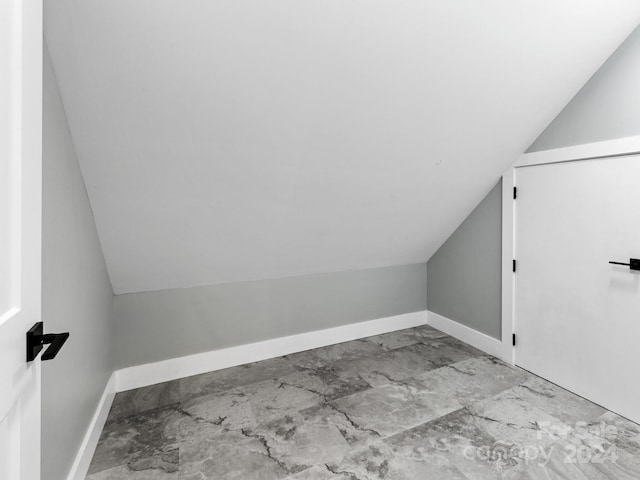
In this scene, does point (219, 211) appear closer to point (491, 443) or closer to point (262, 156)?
point (262, 156)

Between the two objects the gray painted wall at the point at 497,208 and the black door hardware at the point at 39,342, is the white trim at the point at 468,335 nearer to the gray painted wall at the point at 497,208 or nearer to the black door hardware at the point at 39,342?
the gray painted wall at the point at 497,208

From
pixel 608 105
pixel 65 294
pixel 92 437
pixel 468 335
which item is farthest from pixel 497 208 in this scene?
A: pixel 92 437

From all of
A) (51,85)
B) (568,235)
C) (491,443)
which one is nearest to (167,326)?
(51,85)

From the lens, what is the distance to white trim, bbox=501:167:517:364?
2.59 m

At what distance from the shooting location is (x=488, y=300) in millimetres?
2904

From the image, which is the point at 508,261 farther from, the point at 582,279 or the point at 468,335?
the point at 468,335

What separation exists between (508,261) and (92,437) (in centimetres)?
299

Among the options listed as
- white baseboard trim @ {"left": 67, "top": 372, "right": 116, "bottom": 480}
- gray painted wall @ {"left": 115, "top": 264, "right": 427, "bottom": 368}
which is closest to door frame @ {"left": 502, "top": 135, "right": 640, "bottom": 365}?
gray painted wall @ {"left": 115, "top": 264, "right": 427, "bottom": 368}

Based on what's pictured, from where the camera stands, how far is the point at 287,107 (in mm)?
1665

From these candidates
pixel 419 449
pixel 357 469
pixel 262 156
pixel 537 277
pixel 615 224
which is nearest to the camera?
pixel 357 469

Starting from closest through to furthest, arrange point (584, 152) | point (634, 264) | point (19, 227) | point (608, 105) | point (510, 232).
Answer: point (19, 227), point (634, 264), point (608, 105), point (584, 152), point (510, 232)

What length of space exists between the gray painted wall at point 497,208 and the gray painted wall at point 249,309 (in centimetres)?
36

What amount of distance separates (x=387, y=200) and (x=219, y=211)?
4.02ft

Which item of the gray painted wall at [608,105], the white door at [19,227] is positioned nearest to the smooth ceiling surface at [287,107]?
the gray painted wall at [608,105]
